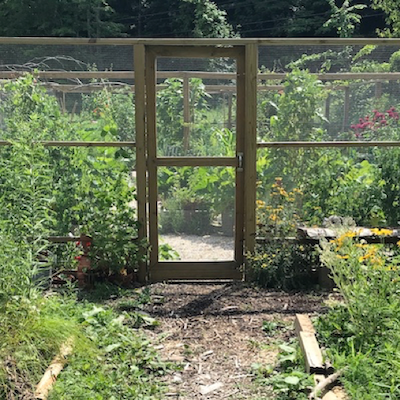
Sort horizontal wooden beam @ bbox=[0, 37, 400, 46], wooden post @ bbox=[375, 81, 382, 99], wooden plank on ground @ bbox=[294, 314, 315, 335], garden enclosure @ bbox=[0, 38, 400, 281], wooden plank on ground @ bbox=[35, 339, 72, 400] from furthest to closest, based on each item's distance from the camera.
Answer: wooden post @ bbox=[375, 81, 382, 99] → garden enclosure @ bbox=[0, 38, 400, 281] → horizontal wooden beam @ bbox=[0, 37, 400, 46] → wooden plank on ground @ bbox=[294, 314, 315, 335] → wooden plank on ground @ bbox=[35, 339, 72, 400]

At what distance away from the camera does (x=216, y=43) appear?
212 inches

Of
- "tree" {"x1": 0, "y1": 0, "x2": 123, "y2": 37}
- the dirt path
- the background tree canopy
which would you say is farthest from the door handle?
"tree" {"x1": 0, "y1": 0, "x2": 123, "y2": 37}

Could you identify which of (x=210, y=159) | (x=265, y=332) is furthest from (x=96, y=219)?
(x=265, y=332)

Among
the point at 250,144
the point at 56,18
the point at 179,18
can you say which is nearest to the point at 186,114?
the point at 250,144

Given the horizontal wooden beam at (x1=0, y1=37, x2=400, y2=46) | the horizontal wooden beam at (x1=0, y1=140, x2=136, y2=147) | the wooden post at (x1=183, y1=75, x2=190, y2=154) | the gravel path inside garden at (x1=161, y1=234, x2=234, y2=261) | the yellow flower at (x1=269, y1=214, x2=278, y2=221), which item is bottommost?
the gravel path inside garden at (x1=161, y1=234, x2=234, y2=261)

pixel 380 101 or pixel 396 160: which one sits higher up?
pixel 380 101

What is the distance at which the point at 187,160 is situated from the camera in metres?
5.67

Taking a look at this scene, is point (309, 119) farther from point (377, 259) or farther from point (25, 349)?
point (25, 349)

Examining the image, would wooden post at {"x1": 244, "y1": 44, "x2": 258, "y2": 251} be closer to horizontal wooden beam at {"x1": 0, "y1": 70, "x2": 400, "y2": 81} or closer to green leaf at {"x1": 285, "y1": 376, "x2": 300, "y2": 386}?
horizontal wooden beam at {"x1": 0, "y1": 70, "x2": 400, "y2": 81}

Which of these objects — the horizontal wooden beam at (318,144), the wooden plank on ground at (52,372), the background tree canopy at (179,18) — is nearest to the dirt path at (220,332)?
the wooden plank on ground at (52,372)

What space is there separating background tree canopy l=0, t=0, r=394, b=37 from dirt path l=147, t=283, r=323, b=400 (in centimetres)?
1777

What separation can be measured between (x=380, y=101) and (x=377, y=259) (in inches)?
86.3

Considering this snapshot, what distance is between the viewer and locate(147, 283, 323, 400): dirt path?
3717 millimetres

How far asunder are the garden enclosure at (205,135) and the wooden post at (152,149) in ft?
0.03
